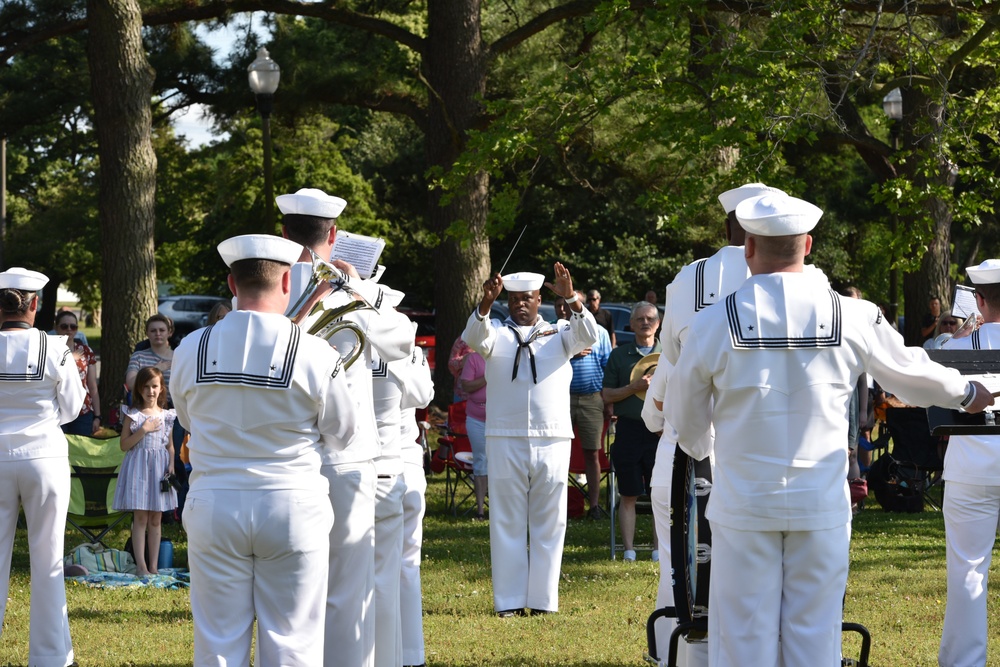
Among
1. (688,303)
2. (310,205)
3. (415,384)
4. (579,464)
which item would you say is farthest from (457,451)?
(310,205)

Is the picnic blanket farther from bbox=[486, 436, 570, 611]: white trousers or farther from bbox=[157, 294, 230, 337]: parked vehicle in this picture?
bbox=[157, 294, 230, 337]: parked vehicle

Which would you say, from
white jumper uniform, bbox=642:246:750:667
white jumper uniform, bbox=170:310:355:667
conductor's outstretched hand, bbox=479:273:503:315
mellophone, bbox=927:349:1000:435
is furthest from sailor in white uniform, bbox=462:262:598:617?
white jumper uniform, bbox=170:310:355:667

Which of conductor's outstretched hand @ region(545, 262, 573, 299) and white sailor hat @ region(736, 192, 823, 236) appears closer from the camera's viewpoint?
white sailor hat @ region(736, 192, 823, 236)

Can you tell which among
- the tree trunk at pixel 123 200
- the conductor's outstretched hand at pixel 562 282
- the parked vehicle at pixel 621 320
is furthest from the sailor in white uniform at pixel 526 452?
the parked vehicle at pixel 621 320

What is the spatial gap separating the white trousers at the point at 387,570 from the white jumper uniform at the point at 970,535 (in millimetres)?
2774

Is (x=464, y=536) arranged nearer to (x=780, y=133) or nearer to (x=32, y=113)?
(x=780, y=133)

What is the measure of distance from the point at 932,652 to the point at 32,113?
1852 cm

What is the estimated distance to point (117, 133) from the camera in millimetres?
15219

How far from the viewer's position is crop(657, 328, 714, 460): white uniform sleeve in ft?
15.0

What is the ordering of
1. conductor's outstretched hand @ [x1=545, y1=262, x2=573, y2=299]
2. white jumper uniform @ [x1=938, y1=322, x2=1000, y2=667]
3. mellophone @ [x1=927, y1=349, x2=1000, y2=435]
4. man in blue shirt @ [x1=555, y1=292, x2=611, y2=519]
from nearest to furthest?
mellophone @ [x1=927, y1=349, x2=1000, y2=435] → white jumper uniform @ [x1=938, y1=322, x2=1000, y2=667] → conductor's outstretched hand @ [x1=545, y1=262, x2=573, y2=299] → man in blue shirt @ [x1=555, y1=292, x2=611, y2=519]

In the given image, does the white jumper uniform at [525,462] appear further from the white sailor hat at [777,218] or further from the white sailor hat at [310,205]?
the white sailor hat at [777,218]

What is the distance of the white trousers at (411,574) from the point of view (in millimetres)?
6871

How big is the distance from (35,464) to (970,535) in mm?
4950

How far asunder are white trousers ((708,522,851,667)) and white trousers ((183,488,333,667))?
158 cm
